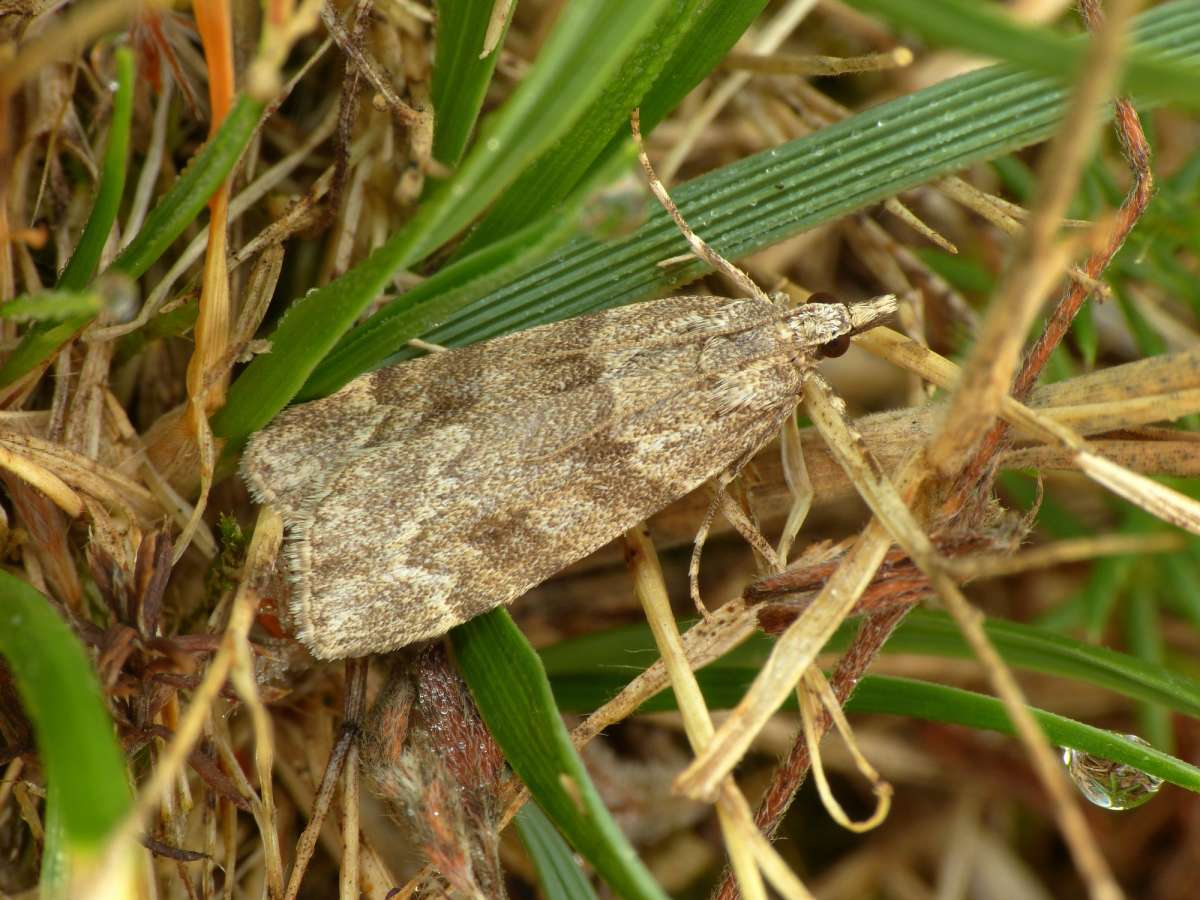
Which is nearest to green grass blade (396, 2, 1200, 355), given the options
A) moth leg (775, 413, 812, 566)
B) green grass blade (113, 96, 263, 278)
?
moth leg (775, 413, 812, 566)

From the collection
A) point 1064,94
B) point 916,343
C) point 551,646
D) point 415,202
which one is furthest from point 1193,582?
point 415,202

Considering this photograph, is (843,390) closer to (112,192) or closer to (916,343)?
(916,343)

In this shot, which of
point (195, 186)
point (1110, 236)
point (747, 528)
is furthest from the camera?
point (747, 528)

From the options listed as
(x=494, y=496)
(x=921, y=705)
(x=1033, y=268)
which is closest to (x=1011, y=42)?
(x=1033, y=268)

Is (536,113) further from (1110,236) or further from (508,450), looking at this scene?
(1110,236)

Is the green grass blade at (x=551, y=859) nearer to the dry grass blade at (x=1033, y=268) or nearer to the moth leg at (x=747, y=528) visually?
the moth leg at (x=747, y=528)

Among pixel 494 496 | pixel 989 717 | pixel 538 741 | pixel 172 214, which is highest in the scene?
pixel 172 214

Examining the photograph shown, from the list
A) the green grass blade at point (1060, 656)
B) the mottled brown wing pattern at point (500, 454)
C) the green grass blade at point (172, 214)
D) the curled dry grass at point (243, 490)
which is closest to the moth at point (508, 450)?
the mottled brown wing pattern at point (500, 454)
